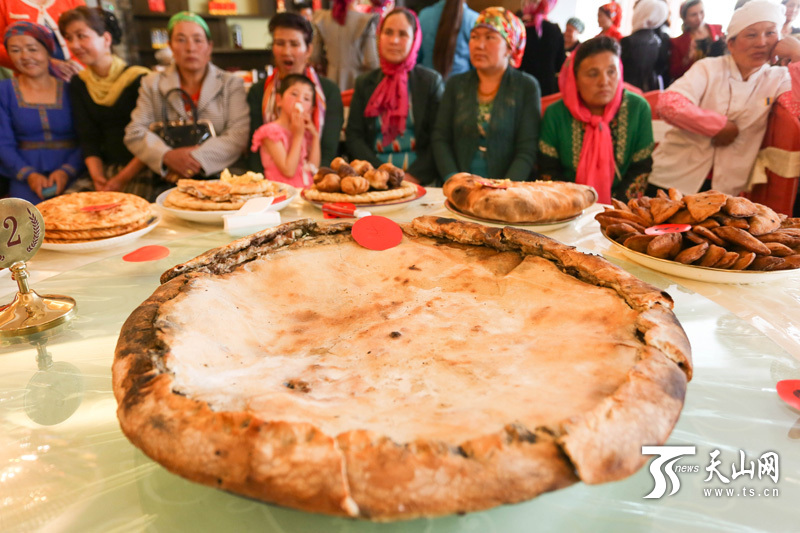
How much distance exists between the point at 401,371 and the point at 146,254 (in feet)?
3.13

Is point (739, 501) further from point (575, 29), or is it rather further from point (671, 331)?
point (575, 29)

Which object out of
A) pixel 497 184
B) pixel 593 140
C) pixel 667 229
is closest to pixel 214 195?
pixel 497 184

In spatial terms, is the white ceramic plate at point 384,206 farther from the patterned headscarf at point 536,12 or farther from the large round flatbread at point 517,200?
the patterned headscarf at point 536,12

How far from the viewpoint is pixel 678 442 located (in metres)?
0.60

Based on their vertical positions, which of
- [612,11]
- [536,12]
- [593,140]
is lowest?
[593,140]

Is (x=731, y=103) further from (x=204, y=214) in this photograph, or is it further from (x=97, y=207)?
(x=97, y=207)

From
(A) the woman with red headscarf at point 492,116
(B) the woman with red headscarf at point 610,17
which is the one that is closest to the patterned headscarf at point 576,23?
(B) the woman with red headscarf at point 610,17

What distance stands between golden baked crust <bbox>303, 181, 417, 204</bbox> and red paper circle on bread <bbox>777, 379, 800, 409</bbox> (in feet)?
3.88

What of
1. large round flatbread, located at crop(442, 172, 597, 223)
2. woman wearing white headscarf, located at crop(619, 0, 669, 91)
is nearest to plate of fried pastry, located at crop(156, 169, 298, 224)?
large round flatbread, located at crop(442, 172, 597, 223)

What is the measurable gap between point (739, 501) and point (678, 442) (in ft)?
0.29

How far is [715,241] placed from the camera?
3.64ft

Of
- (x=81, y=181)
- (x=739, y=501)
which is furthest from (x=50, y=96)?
(x=739, y=501)

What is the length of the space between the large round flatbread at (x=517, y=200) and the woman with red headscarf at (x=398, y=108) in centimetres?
159

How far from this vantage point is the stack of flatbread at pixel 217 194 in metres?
1.54
